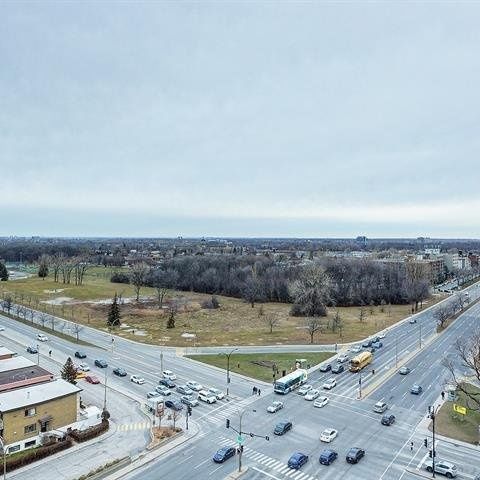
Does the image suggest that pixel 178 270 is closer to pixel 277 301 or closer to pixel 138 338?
pixel 277 301

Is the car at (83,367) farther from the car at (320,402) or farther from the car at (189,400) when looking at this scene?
the car at (320,402)

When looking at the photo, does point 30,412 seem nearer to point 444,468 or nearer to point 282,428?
point 282,428

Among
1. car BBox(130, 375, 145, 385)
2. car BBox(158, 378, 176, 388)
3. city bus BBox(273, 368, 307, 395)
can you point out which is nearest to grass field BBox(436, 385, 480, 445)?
city bus BBox(273, 368, 307, 395)

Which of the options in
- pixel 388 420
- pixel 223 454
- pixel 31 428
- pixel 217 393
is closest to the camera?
pixel 223 454

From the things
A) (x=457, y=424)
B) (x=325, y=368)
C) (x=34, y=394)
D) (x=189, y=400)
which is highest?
(x=34, y=394)

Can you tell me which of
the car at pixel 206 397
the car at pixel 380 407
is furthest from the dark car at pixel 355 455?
the car at pixel 206 397

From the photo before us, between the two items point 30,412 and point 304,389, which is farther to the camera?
point 304,389

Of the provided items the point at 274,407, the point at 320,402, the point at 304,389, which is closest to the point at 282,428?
the point at 274,407

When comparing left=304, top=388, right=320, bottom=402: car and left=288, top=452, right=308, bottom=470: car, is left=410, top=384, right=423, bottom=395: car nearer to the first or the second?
left=304, top=388, right=320, bottom=402: car
